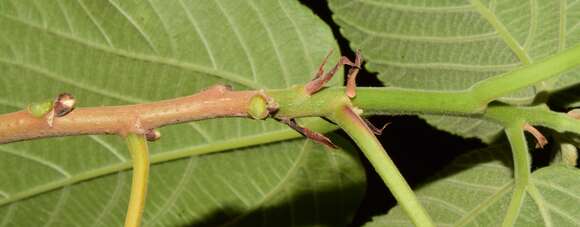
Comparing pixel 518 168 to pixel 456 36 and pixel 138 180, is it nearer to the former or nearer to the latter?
pixel 456 36

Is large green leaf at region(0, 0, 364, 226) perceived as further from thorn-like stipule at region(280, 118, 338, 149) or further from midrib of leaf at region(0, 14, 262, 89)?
thorn-like stipule at region(280, 118, 338, 149)

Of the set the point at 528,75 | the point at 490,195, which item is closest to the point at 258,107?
the point at 528,75

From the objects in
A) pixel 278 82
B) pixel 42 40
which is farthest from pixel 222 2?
pixel 42 40

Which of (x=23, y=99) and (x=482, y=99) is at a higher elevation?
(x=23, y=99)

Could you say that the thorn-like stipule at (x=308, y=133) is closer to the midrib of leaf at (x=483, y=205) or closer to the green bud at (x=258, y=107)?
the green bud at (x=258, y=107)

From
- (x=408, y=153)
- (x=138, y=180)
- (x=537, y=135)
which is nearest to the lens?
(x=138, y=180)

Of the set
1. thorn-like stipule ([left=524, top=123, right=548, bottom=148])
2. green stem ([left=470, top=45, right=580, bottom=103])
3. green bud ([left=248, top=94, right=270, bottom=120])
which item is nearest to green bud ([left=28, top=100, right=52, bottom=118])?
green bud ([left=248, top=94, right=270, bottom=120])

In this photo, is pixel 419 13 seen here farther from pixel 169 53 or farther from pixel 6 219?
pixel 6 219
